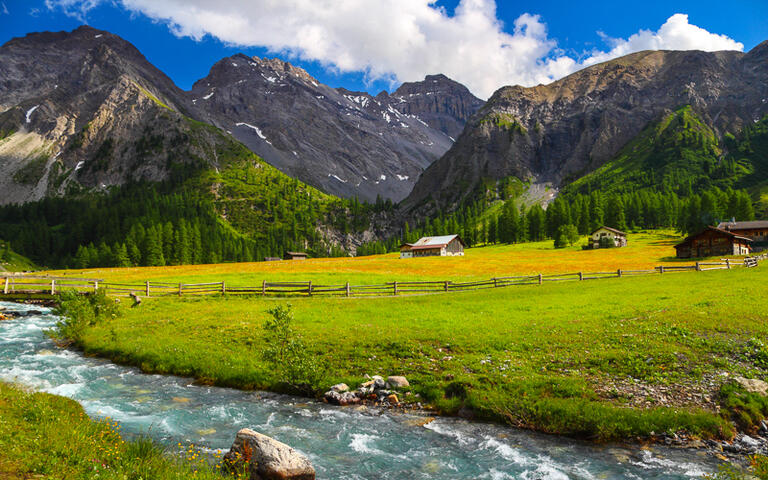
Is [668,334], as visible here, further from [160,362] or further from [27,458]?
[160,362]

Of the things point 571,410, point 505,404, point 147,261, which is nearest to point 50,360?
point 505,404

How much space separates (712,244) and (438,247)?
7733 cm

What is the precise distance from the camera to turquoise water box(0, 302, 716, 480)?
38.7 feet

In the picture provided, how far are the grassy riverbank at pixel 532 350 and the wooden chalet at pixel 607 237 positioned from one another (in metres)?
94.7

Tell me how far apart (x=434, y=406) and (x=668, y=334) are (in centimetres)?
1473

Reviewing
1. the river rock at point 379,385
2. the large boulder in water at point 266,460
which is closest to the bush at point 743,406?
the river rock at point 379,385

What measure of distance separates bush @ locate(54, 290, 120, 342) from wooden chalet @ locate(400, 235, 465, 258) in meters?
116

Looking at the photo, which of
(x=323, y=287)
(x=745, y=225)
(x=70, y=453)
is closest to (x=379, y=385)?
(x=70, y=453)

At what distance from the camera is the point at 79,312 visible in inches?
1216

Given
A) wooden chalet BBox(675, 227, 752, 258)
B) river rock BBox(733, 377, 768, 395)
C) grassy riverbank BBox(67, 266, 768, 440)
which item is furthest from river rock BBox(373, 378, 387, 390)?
wooden chalet BBox(675, 227, 752, 258)

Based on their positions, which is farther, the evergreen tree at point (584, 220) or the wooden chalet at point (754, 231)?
the evergreen tree at point (584, 220)

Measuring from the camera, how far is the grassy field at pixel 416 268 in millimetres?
69188

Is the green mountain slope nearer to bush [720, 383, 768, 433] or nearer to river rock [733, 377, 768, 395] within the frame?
bush [720, 383, 768, 433]

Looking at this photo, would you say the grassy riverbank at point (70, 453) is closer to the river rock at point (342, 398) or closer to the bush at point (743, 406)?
the river rock at point (342, 398)
